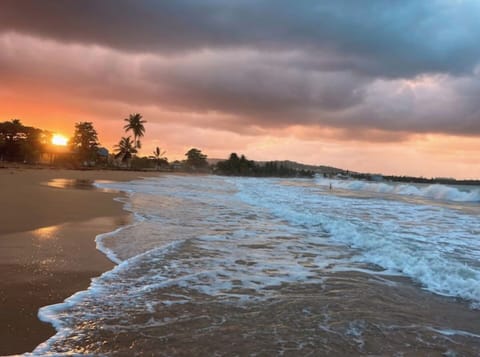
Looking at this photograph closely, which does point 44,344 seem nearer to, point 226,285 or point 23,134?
point 226,285

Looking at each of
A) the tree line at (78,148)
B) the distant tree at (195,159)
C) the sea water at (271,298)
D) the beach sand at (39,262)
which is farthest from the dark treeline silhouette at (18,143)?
the distant tree at (195,159)

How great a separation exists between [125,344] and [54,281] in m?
2.28

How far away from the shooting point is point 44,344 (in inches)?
137

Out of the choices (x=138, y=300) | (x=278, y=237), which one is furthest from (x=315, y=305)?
(x=278, y=237)

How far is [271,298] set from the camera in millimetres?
5199

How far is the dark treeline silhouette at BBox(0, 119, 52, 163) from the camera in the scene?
215ft

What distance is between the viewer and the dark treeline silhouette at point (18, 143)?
65.5 metres

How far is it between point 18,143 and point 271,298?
71.8m

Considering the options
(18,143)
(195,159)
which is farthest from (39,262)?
(195,159)

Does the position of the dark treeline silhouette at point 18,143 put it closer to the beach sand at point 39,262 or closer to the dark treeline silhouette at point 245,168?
the beach sand at point 39,262

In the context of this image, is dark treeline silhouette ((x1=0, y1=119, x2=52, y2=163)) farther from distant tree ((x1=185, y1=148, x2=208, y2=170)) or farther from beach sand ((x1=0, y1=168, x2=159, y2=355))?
distant tree ((x1=185, y1=148, x2=208, y2=170))

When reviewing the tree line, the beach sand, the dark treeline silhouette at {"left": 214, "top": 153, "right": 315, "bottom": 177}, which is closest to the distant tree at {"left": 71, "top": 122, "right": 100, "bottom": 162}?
the tree line

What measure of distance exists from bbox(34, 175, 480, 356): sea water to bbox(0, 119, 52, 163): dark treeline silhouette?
65.3 metres

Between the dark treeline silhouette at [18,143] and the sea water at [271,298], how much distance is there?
214 feet
